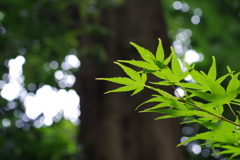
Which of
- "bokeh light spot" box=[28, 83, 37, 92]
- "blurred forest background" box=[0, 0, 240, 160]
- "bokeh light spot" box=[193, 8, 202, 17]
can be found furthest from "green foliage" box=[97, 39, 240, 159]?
"bokeh light spot" box=[193, 8, 202, 17]

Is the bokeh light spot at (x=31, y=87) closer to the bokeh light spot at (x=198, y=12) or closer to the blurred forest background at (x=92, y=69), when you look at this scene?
the blurred forest background at (x=92, y=69)

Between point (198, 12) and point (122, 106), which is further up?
point (198, 12)

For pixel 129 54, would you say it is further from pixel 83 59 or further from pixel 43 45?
pixel 43 45

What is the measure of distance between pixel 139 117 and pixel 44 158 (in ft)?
3.02

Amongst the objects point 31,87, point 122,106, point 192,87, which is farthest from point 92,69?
point 192,87

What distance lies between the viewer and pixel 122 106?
9.21ft

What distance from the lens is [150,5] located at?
3189 millimetres

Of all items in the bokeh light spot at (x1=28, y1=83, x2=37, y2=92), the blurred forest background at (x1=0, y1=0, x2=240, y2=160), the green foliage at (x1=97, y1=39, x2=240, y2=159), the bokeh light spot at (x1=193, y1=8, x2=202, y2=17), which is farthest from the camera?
the bokeh light spot at (x1=193, y1=8, x2=202, y2=17)

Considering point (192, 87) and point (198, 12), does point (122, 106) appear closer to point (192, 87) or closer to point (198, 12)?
point (192, 87)

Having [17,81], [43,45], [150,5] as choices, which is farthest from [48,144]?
[17,81]

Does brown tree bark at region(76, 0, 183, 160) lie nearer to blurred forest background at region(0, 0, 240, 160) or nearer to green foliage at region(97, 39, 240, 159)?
blurred forest background at region(0, 0, 240, 160)

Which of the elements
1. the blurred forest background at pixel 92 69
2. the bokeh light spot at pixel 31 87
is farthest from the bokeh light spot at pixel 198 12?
the bokeh light spot at pixel 31 87

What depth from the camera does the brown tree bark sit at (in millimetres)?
2494

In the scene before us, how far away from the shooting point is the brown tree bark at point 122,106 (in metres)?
2.49
